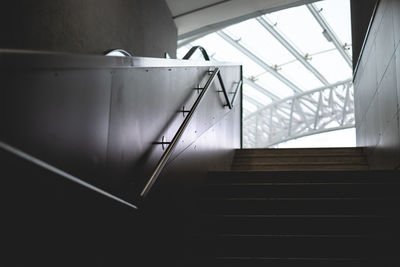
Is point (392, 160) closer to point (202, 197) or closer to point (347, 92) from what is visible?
point (202, 197)

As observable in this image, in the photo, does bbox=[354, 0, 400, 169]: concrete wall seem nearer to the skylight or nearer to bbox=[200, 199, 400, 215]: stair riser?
bbox=[200, 199, 400, 215]: stair riser

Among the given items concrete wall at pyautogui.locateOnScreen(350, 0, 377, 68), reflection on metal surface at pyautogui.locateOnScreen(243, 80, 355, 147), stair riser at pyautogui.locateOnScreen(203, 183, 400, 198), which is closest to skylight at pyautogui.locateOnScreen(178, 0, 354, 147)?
reflection on metal surface at pyautogui.locateOnScreen(243, 80, 355, 147)

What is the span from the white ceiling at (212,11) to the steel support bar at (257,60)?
3990 millimetres

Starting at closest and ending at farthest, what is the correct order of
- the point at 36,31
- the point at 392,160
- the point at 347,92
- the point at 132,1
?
the point at 36,31, the point at 392,160, the point at 132,1, the point at 347,92

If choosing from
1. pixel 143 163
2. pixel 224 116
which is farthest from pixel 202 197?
pixel 224 116

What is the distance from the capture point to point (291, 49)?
15.2 metres

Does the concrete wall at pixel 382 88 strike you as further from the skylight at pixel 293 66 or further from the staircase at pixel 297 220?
the skylight at pixel 293 66

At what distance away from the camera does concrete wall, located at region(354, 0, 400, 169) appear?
497 cm

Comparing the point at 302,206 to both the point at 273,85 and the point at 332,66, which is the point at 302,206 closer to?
the point at 332,66

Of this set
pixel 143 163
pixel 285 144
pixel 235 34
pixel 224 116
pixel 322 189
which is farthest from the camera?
pixel 285 144

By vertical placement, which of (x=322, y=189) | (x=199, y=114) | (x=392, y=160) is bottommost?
(x=322, y=189)

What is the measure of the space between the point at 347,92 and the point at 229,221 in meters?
14.0

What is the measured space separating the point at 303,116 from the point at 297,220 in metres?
15.7

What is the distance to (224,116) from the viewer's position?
7.37 meters
